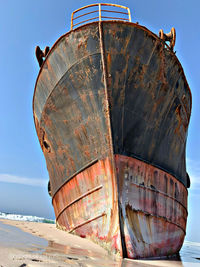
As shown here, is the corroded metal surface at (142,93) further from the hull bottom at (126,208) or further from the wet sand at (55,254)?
the wet sand at (55,254)

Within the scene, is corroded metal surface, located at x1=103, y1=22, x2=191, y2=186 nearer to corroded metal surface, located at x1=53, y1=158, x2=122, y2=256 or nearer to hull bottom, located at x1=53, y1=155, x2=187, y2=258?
hull bottom, located at x1=53, y1=155, x2=187, y2=258

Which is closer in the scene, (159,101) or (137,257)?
(137,257)

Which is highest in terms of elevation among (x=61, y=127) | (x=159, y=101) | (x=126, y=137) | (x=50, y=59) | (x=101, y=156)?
(x=50, y=59)

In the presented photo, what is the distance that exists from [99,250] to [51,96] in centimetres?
365

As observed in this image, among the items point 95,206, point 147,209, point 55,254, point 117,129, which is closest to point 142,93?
point 117,129

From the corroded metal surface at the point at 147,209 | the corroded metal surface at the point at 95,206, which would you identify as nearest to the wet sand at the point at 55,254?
the corroded metal surface at the point at 95,206

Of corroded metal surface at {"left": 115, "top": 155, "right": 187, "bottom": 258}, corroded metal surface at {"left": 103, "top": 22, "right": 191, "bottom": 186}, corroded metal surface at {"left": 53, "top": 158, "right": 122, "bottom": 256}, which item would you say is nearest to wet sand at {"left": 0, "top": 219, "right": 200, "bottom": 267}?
corroded metal surface at {"left": 53, "top": 158, "right": 122, "bottom": 256}

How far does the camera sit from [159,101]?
5.23m

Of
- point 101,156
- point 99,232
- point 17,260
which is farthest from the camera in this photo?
point 101,156

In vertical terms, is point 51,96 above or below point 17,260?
above

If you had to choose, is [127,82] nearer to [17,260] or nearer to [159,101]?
[159,101]

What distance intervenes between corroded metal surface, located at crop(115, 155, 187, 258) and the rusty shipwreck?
0.06 ft

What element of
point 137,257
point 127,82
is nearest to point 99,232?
point 137,257

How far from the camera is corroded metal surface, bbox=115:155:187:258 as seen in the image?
12.9 feet
